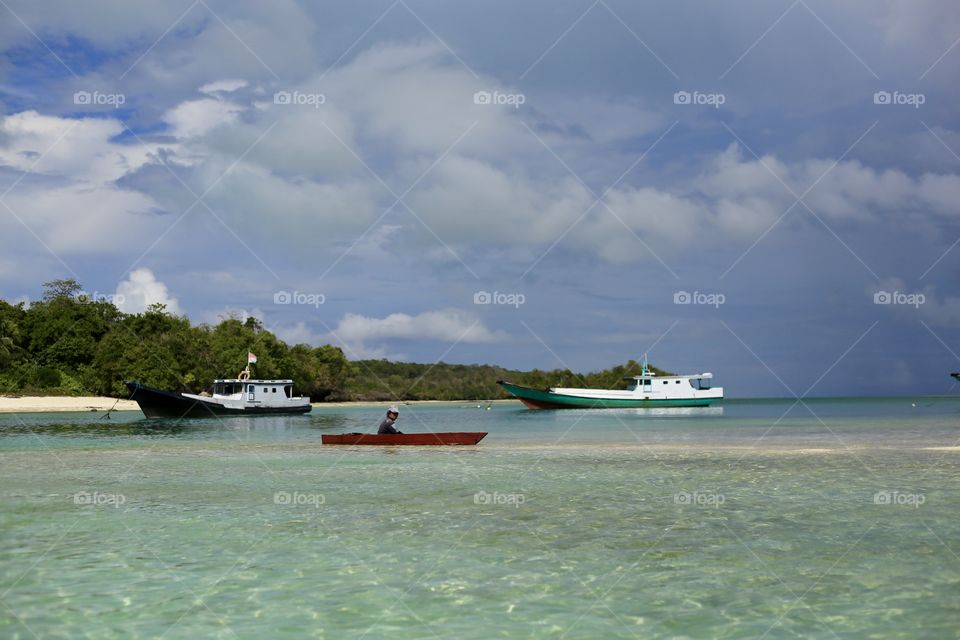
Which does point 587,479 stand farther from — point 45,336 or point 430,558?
point 45,336

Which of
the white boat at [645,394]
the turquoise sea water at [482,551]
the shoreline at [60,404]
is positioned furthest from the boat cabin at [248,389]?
the turquoise sea water at [482,551]

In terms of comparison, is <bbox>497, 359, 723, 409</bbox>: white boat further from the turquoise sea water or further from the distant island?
the turquoise sea water

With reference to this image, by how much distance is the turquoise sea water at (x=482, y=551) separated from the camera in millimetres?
8305

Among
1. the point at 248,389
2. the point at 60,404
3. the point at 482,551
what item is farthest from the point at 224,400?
the point at 482,551

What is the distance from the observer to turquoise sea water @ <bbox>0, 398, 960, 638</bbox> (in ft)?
27.2

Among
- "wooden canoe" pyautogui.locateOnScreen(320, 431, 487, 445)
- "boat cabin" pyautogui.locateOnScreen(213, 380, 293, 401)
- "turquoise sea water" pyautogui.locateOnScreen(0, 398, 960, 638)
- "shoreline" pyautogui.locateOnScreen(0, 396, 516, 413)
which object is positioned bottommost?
"turquoise sea water" pyautogui.locateOnScreen(0, 398, 960, 638)

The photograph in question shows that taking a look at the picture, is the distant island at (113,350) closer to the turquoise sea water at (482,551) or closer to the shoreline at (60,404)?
the shoreline at (60,404)

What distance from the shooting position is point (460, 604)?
29.2 feet

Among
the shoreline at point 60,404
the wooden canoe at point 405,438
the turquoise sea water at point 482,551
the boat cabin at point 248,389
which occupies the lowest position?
the turquoise sea water at point 482,551

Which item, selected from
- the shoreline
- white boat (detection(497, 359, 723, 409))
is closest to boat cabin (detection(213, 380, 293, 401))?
the shoreline

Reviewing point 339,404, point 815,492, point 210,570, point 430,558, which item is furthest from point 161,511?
point 339,404

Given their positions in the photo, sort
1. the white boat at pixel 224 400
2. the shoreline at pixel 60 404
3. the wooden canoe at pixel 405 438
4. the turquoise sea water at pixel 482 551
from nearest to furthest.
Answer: the turquoise sea water at pixel 482 551, the wooden canoe at pixel 405 438, the white boat at pixel 224 400, the shoreline at pixel 60 404

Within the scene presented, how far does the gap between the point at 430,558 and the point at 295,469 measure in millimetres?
13438

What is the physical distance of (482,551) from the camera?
11531 millimetres
